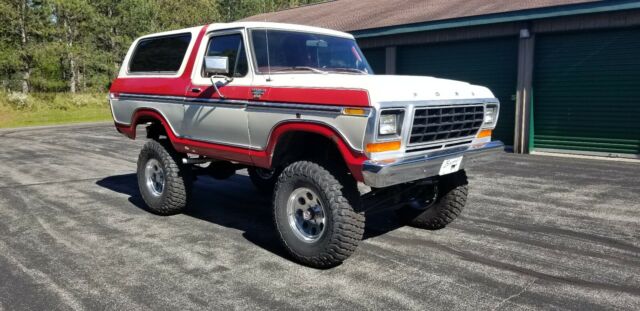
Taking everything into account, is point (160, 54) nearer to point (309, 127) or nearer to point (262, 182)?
point (262, 182)

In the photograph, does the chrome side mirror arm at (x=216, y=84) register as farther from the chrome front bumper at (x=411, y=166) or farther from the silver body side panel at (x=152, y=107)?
the chrome front bumper at (x=411, y=166)

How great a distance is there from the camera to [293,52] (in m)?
5.24

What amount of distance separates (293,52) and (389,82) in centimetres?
142

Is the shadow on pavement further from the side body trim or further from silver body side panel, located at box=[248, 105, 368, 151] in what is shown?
silver body side panel, located at box=[248, 105, 368, 151]

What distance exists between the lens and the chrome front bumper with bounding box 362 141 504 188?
12.8 ft

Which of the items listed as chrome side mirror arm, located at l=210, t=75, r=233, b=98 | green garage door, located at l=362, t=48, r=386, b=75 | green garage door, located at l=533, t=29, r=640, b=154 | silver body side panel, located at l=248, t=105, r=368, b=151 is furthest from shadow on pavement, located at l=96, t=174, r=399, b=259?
green garage door, located at l=362, t=48, r=386, b=75

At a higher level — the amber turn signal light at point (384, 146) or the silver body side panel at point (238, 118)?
the silver body side panel at point (238, 118)

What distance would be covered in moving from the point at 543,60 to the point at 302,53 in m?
9.03

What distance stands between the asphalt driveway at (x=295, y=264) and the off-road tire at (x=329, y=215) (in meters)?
0.16

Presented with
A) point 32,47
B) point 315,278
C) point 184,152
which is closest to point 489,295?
point 315,278

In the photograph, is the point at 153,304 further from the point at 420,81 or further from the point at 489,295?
the point at 420,81

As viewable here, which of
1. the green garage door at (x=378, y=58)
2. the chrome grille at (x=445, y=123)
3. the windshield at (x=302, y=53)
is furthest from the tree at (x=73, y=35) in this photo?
the chrome grille at (x=445, y=123)

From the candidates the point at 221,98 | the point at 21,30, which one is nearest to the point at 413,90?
the point at 221,98

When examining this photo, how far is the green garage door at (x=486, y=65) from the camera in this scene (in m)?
13.0
